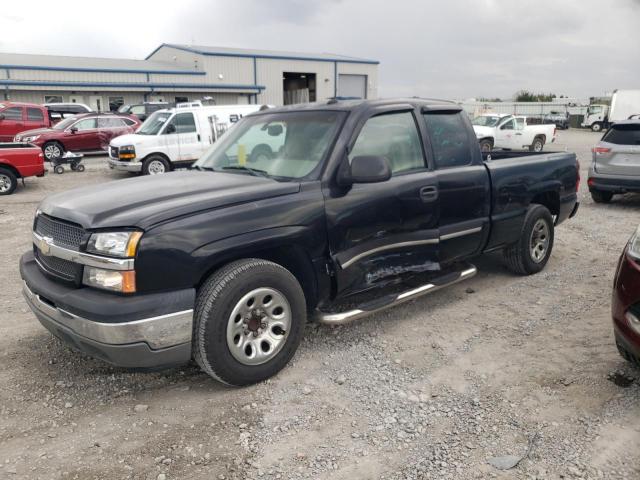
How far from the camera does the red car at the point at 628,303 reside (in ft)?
10.1

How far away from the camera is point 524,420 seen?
10.1 ft

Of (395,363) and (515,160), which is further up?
(515,160)

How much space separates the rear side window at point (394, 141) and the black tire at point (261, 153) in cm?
68

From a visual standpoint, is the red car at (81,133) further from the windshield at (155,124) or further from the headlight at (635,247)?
the headlight at (635,247)

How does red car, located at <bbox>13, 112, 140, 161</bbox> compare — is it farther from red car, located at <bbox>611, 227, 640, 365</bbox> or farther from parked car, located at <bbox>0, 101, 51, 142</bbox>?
red car, located at <bbox>611, 227, 640, 365</bbox>

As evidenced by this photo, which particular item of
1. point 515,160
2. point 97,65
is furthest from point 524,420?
point 97,65

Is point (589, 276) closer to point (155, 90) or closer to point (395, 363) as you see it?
point (395, 363)

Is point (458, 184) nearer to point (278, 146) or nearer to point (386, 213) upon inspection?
point (386, 213)

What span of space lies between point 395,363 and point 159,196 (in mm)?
2046

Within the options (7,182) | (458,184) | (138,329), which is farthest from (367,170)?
(7,182)

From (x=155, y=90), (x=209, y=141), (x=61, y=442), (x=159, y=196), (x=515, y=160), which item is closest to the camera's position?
(x=61, y=442)

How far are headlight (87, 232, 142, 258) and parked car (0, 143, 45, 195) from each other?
10.5 metres

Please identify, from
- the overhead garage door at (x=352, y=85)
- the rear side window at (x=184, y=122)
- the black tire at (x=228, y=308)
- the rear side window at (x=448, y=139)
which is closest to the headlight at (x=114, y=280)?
the black tire at (x=228, y=308)

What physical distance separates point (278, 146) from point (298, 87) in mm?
41432
